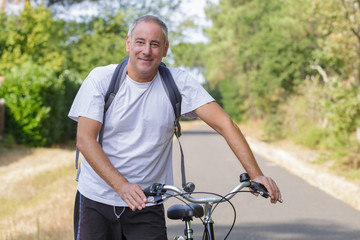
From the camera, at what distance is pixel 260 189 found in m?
2.84

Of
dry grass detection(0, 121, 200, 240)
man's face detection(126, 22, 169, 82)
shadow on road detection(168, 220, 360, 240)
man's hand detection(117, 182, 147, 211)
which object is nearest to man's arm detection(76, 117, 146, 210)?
man's hand detection(117, 182, 147, 211)

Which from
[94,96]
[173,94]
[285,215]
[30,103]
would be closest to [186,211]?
[173,94]

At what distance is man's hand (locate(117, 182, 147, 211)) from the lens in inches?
107

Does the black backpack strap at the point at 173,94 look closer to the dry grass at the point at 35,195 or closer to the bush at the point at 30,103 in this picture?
the dry grass at the point at 35,195

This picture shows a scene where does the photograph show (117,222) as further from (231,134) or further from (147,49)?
(147,49)

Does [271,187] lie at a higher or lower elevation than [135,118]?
lower

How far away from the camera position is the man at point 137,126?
10.1 feet

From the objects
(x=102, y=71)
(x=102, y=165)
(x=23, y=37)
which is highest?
(x=23, y=37)

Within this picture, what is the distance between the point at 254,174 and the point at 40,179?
973 cm

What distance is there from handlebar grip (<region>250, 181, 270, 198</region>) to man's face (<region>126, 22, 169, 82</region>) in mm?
849

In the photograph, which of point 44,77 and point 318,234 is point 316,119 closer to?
point 44,77

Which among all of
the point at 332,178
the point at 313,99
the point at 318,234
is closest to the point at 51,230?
the point at 318,234

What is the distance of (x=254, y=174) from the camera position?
10.1ft

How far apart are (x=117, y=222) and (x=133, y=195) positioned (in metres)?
0.59
